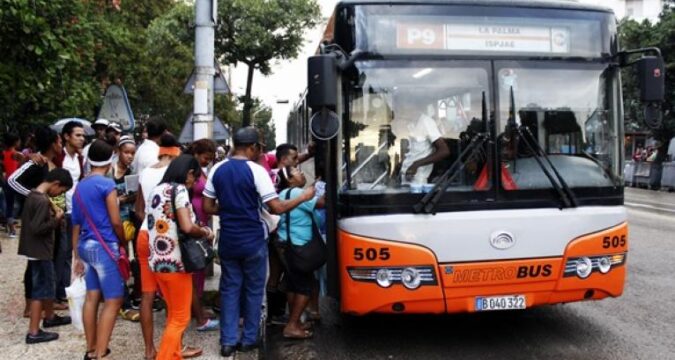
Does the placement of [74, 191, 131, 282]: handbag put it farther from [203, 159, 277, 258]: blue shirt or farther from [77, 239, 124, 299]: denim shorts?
[203, 159, 277, 258]: blue shirt

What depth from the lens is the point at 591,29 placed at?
17.9 feet

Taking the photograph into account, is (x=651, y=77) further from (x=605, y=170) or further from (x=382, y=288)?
(x=382, y=288)

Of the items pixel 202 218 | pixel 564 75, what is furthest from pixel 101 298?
pixel 564 75

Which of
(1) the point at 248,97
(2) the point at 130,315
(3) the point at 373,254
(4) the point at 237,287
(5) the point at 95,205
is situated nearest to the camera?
(5) the point at 95,205

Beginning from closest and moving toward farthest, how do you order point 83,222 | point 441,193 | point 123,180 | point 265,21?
point 83,222
point 441,193
point 123,180
point 265,21

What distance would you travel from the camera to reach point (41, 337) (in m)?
5.39

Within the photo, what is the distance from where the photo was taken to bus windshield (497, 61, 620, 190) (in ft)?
17.1

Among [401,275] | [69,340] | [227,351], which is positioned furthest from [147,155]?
[401,275]

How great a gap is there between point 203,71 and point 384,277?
392 centimetres

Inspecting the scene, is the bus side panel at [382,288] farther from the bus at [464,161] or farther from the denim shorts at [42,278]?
the denim shorts at [42,278]

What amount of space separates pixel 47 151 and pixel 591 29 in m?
4.85

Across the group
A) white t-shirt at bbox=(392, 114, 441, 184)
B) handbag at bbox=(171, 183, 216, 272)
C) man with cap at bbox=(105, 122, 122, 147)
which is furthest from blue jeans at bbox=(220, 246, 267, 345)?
man with cap at bbox=(105, 122, 122, 147)

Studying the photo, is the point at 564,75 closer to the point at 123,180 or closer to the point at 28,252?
the point at 123,180

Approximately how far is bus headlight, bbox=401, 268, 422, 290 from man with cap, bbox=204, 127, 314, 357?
98 cm
